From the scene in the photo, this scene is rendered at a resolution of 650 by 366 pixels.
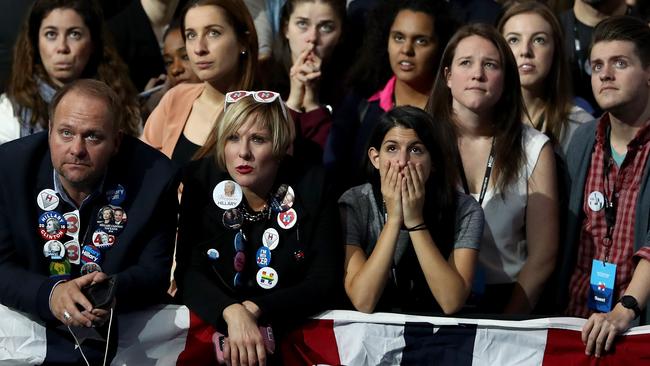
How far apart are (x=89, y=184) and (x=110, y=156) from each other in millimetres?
148

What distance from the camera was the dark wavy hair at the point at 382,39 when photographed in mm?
6574

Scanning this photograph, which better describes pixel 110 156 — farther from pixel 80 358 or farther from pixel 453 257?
pixel 453 257

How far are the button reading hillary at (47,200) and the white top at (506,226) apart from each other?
2.03m

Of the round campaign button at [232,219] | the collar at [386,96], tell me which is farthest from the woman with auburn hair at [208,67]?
the round campaign button at [232,219]

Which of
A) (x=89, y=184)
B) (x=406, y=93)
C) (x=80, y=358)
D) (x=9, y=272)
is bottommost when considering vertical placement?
(x=80, y=358)

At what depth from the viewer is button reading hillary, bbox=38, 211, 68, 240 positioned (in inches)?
189

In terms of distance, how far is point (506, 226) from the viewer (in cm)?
568

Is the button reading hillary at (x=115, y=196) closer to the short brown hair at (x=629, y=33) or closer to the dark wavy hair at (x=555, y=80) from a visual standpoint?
the dark wavy hair at (x=555, y=80)

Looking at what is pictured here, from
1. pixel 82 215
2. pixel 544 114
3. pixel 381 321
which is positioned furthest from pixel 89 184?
pixel 544 114

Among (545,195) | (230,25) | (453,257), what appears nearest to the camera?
(453,257)

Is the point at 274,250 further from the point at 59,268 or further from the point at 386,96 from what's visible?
the point at 386,96

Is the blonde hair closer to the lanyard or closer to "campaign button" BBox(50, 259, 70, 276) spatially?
"campaign button" BBox(50, 259, 70, 276)

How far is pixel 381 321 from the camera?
15.7ft

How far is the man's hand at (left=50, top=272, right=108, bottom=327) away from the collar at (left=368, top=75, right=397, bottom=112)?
7.79 ft
